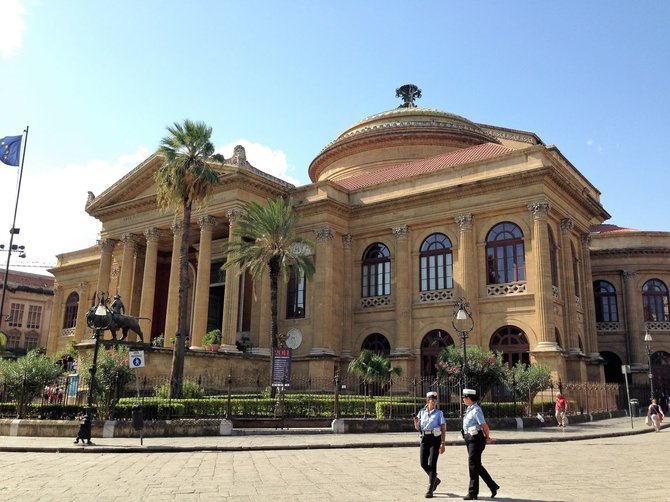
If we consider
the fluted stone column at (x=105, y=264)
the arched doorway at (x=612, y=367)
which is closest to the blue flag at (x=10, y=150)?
the fluted stone column at (x=105, y=264)

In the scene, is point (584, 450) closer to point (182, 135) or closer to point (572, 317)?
point (572, 317)

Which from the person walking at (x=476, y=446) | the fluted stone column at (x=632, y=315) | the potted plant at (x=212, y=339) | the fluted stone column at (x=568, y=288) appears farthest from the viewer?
the fluted stone column at (x=632, y=315)

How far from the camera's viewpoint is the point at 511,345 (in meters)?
31.3

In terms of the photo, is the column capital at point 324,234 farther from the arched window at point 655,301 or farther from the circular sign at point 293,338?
the arched window at point 655,301

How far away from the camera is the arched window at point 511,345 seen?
30969 mm

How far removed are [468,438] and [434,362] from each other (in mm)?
24946

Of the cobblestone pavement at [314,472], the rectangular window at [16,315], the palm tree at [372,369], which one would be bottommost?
the cobblestone pavement at [314,472]

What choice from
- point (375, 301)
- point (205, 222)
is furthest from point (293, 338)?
point (205, 222)

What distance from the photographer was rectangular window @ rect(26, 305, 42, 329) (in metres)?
77.6

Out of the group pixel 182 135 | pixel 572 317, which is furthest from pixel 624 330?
pixel 182 135

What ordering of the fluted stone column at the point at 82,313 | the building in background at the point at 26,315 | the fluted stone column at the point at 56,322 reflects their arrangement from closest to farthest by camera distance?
the fluted stone column at the point at 82,313, the fluted stone column at the point at 56,322, the building in background at the point at 26,315

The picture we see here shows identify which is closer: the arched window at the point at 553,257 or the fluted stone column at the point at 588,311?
the arched window at the point at 553,257

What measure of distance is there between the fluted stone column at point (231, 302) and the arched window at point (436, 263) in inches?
423

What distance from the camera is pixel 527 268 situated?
103ft
